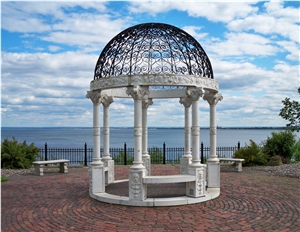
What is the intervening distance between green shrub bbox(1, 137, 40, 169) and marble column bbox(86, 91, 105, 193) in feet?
30.6

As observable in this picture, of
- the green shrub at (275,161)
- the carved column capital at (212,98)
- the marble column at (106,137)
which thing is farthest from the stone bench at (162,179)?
the green shrub at (275,161)

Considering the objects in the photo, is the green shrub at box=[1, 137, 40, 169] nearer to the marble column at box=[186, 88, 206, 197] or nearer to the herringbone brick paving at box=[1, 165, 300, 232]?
the herringbone brick paving at box=[1, 165, 300, 232]

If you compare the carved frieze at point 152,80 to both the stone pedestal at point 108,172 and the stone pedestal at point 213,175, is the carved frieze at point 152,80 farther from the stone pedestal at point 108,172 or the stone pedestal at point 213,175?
the stone pedestal at point 108,172

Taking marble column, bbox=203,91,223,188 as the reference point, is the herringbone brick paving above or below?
below

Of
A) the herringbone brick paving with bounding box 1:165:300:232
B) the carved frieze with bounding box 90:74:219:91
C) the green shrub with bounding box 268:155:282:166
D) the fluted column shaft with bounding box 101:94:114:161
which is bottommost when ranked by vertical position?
the herringbone brick paving with bounding box 1:165:300:232

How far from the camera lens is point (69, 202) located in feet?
34.4

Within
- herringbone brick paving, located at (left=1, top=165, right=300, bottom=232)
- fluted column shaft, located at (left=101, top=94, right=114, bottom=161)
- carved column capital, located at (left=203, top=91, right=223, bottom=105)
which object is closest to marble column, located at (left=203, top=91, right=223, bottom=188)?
carved column capital, located at (left=203, top=91, right=223, bottom=105)

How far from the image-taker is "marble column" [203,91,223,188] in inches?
489

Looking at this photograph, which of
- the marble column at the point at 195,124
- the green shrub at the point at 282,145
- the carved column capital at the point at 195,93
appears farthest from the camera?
the green shrub at the point at 282,145

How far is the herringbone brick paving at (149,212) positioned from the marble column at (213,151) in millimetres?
576

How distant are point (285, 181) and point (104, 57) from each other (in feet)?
32.3

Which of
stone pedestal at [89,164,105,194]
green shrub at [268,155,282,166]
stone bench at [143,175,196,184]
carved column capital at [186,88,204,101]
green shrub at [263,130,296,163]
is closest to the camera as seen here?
stone bench at [143,175,196,184]

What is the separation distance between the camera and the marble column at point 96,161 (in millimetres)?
11454

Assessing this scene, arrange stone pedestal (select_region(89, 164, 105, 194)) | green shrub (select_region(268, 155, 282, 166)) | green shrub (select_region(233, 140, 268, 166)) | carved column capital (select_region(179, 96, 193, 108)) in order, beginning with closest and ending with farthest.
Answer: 1. stone pedestal (select_region(89, 164, 105, 194))
2. carved column capital (select_region(179, 96, 193, 108))
3. green shrub (select_region(268, 155, 282, 166))
4. green shrub (select_region(233, 140, 268, 166))
